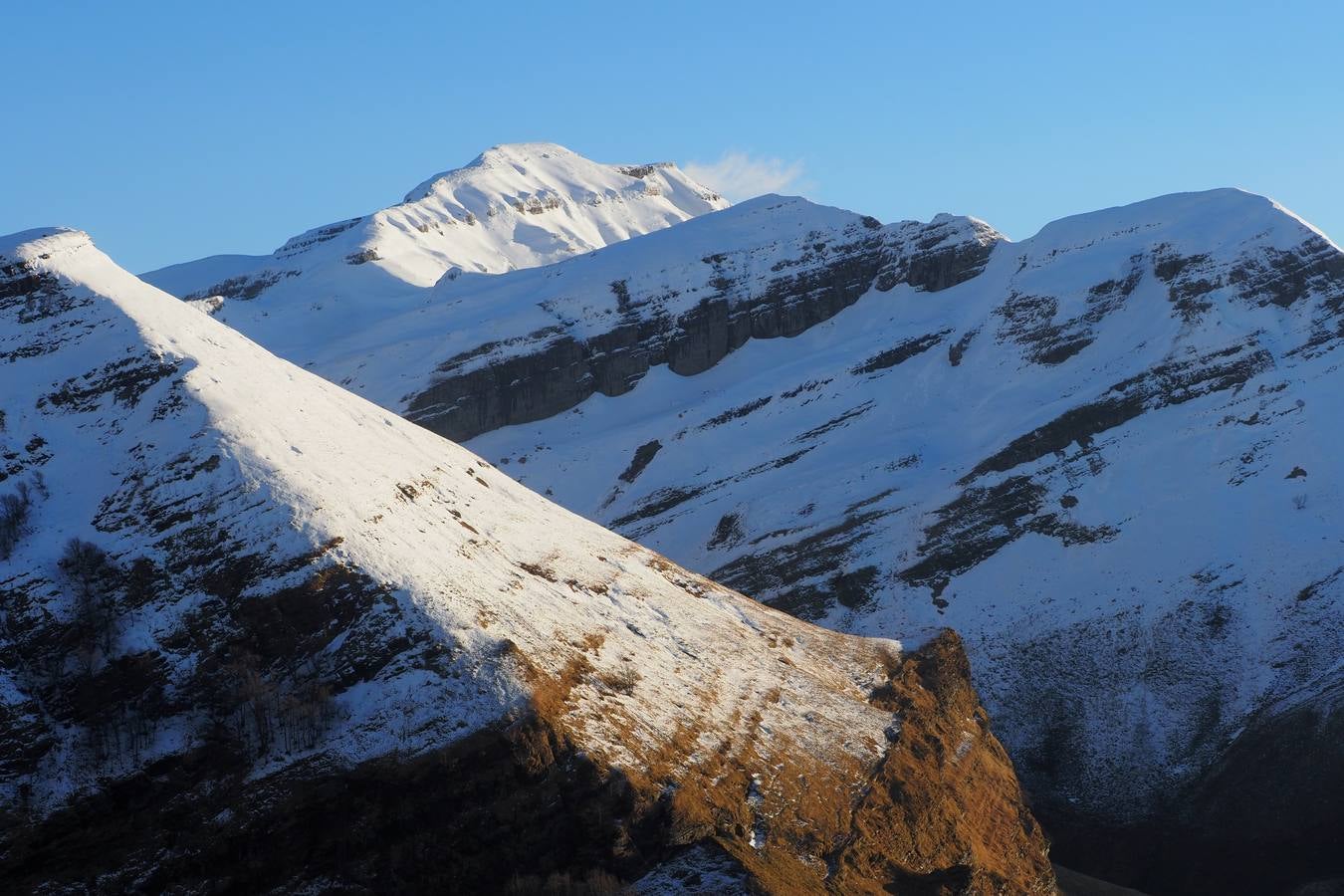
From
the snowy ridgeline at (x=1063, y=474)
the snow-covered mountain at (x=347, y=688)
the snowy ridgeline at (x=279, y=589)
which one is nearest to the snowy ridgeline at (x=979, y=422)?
the snowy ridgeline at (x=1063, y=474)

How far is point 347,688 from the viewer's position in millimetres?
59625

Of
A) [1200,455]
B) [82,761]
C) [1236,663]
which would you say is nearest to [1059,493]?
[1200,455]

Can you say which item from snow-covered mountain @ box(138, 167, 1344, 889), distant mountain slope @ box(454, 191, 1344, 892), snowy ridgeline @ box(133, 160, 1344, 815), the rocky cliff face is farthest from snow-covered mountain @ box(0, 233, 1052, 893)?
the rocky cliff face

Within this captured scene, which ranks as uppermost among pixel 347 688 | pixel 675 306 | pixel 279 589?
pixel 675 306

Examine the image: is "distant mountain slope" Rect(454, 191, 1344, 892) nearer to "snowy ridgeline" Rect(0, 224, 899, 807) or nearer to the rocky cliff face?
the rocky cliff face

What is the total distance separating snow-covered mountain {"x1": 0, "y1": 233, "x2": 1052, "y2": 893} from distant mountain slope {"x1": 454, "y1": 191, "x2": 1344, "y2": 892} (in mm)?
19185

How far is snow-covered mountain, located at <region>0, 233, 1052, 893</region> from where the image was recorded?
56.9 metres

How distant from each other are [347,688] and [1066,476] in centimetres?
6467

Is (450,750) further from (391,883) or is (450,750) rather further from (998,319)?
(998,319)

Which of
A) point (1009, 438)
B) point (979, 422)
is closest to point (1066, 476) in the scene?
point (1009, 438)

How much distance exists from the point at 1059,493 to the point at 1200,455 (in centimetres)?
939

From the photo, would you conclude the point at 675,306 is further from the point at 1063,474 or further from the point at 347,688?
the point at 347,688

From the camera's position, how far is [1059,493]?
111m

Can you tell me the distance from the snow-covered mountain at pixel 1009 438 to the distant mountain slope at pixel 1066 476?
0.22 m
